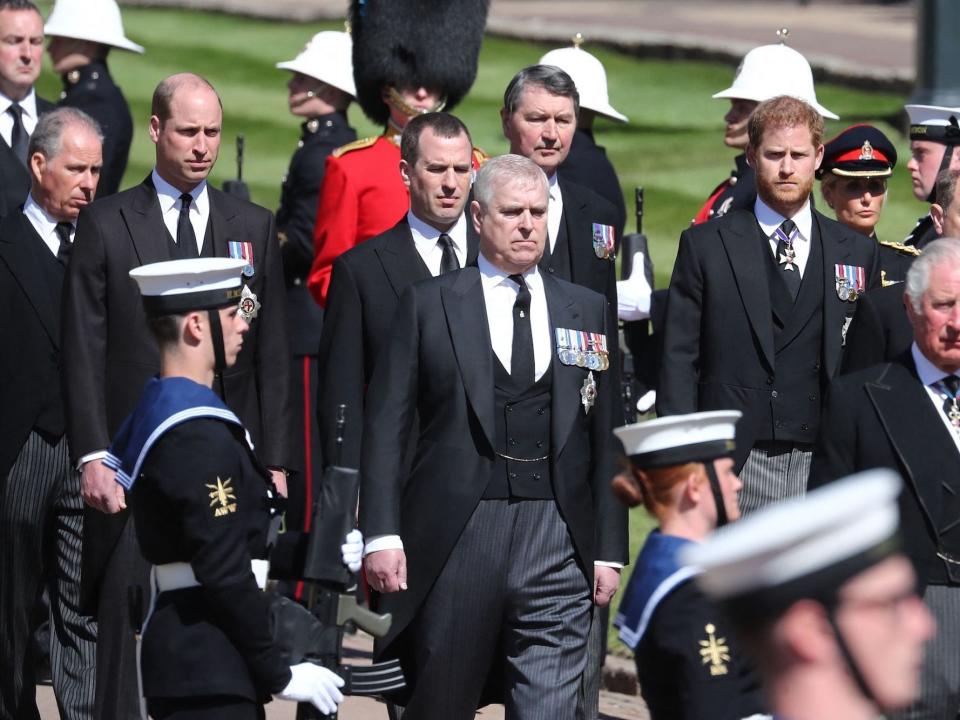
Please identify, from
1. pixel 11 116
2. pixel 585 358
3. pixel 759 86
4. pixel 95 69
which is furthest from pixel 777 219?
pixel 95 69

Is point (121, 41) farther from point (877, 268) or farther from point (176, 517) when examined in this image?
point (176, 517)

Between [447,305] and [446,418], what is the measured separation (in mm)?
322

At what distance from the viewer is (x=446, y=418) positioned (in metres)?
6.02

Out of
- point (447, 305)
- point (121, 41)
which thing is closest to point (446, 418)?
point (447, 305)

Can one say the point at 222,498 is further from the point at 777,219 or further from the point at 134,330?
the point at 777,219

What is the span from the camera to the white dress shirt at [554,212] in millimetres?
7047

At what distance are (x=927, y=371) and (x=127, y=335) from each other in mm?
2527

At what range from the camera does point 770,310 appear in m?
6.61

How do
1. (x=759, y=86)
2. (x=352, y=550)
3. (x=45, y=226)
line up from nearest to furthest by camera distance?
(x=352, y=550), (x=45, y=226), (x=759, y=86)

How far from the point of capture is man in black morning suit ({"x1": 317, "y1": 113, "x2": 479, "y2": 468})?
657 cm

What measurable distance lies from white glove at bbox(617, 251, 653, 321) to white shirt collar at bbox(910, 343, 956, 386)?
240 cm

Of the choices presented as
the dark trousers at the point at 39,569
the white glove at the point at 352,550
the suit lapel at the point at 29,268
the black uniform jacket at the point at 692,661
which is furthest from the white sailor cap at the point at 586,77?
the black uniform jacket at the point at 692,661

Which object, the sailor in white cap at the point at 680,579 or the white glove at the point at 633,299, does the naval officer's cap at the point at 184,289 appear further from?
the white glove at the point at 633,299

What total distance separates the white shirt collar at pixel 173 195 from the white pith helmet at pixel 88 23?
351 cm
